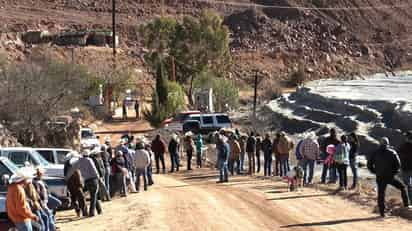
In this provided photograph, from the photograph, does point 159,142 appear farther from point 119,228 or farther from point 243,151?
point 119,228

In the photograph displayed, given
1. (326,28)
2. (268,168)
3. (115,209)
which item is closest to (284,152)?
(268,168)

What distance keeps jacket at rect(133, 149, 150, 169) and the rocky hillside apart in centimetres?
6661

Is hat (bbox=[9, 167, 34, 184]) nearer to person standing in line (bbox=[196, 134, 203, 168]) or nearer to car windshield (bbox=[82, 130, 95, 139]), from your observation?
person standing in line (bbox=[196, 134, 203, 168])

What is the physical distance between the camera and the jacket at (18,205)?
1330 centimetres

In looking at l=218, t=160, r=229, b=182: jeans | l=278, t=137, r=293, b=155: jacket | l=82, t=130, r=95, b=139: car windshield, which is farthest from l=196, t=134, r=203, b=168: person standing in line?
l=82, t=130, r=95, b=139: car windshield

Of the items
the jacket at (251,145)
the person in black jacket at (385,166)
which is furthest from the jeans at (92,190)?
the jacket at (251,145)

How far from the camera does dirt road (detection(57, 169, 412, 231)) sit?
1711 centimetres

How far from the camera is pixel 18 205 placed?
13.3 m

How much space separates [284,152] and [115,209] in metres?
7.24

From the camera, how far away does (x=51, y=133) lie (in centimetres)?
3494

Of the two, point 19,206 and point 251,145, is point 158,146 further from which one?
point 19,206

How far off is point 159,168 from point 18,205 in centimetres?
1863

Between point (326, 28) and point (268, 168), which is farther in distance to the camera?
point (326, 28)

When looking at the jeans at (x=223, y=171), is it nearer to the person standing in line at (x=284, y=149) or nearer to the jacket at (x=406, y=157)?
the person standing in line at (x=284, y=149)
